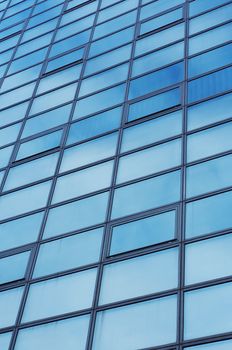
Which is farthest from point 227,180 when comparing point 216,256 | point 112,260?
point 112,260

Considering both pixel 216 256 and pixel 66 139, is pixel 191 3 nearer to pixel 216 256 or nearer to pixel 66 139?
pixel 66 139

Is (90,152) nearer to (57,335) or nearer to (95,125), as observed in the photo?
(95,125)

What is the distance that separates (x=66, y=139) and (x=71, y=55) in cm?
681

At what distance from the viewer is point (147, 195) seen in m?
17.4

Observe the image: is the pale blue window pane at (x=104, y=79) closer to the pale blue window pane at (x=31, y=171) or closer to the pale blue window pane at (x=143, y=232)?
the pale blue window pane at (x=31, y=171)

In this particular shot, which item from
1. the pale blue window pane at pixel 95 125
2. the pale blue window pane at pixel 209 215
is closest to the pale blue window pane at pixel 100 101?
the pale blue window pane at pixel 95 125

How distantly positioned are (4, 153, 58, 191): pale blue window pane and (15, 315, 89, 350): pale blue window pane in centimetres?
663

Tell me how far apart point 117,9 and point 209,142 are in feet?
42.9

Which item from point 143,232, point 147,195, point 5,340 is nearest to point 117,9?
point 147,195

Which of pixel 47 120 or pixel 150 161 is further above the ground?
pixel 47 120

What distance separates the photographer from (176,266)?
14.9 meters

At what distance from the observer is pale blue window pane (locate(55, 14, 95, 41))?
29094mm

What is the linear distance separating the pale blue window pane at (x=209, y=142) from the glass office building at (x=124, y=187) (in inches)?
1.8

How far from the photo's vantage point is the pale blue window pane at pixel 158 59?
74.1 feet
